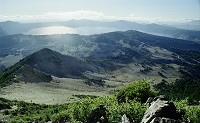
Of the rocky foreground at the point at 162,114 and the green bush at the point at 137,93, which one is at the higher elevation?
the rocky foreground at the point at 162,114

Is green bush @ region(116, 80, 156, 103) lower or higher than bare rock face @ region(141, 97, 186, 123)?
lower

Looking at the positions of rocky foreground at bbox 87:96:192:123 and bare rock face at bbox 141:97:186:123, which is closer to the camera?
rocky foreground at bbox 87:96:192:123

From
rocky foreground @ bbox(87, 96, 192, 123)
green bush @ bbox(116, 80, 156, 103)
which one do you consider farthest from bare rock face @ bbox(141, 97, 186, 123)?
green bush @ bbox(116, 80, 156, 103)

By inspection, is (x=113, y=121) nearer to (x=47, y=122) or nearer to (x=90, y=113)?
(x=90, y=113)

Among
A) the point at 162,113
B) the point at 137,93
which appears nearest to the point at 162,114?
the point at 162,113

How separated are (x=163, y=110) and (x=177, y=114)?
2026mm

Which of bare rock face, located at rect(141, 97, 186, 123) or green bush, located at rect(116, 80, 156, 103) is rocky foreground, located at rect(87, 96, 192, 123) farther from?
green bush, located at rect(116, 80, 156, 103)

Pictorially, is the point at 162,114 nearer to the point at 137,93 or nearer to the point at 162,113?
the point at 162,113

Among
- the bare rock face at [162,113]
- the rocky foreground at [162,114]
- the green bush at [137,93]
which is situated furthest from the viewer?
the green bush at [137,93]

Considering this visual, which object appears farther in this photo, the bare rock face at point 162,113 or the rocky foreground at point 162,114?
the bare rock face at point 162,113

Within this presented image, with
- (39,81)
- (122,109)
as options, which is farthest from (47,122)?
(39,81)

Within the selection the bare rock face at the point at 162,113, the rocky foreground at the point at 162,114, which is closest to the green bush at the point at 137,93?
Result: the rocky foreground at the point at 162,114

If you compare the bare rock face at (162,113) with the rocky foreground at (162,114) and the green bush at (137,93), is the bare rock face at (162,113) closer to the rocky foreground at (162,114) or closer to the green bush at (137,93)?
the rocky foreground at (162,114)

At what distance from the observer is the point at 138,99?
134 feet
